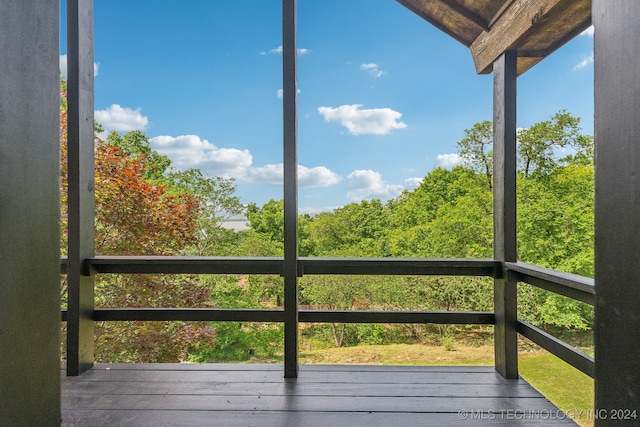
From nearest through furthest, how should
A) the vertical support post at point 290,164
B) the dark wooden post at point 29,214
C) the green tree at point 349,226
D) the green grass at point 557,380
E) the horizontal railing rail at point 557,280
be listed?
the dark wooden post at point 29,214 < the horizontal railing rail at point 557,280 < the vertical support post at point 290,164 < the green grass at point 557,380 < the green tree at point 349,226

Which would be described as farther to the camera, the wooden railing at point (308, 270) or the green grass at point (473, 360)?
the green grass at point (473, 360)

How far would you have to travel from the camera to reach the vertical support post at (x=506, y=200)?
2.32 m

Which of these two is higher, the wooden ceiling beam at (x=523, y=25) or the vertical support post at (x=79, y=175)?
the wooden ceiling beam at (x=523, y=25)

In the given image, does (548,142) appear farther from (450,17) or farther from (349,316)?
(349,316)

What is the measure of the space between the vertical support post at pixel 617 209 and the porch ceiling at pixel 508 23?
1.57 meters

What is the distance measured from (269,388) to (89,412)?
0.93 metres

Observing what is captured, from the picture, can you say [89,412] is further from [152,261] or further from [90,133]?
[90,133]

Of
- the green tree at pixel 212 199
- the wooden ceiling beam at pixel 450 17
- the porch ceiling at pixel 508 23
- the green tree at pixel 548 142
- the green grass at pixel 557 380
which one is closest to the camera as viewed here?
the porch ceiling at pixel 508 23

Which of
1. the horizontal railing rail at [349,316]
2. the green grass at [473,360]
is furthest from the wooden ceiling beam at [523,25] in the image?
the green grass at [473,360]

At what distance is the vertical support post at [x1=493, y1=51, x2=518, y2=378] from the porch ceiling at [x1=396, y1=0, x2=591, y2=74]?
0.12m

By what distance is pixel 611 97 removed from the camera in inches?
24.3

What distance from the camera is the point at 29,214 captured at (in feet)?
1.70

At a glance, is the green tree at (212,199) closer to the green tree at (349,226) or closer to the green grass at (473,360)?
the green tree at (349,226)

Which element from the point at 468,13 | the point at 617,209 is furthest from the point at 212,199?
the point at 617,209
